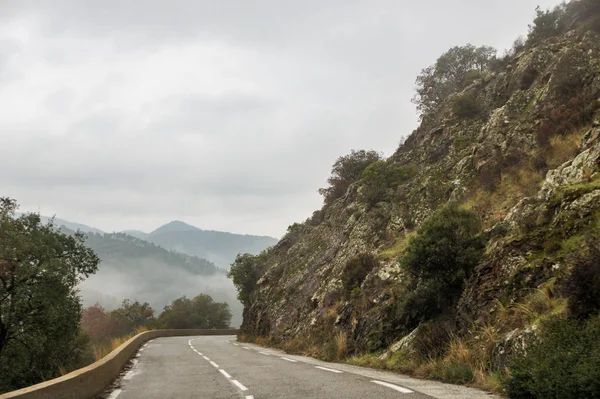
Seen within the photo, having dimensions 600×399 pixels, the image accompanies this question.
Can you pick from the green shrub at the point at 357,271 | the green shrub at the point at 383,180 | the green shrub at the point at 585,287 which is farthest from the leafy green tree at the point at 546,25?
the green shrub at the point at 585,287

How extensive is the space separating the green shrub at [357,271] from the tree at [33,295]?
1671cm

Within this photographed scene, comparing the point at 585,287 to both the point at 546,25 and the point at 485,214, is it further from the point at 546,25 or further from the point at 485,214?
the point at 546,25

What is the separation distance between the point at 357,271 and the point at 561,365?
16364 mm

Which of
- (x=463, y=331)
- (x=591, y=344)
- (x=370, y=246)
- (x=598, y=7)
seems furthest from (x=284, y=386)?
(x=598, y=7)

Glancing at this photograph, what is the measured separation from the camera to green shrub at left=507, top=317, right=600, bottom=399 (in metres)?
5.32

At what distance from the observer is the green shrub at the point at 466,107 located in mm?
31298

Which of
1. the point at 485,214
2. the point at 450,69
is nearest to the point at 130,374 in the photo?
the point at 485,214

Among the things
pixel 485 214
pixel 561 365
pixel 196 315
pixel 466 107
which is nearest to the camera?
pixel 561 365

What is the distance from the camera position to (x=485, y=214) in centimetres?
1719

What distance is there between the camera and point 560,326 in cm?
702

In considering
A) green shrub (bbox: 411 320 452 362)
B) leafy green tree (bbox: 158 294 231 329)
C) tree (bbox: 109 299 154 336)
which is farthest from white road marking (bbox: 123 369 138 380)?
tree (bbox: 109 299 154 336)

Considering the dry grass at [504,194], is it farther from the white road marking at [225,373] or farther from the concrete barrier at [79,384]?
the concrete barrier at [79,384]

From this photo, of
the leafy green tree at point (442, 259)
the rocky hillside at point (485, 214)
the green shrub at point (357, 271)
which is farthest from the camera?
the green shrub at point (357, 271)

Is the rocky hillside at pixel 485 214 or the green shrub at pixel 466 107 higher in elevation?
the green shrub at pixel 466 107
